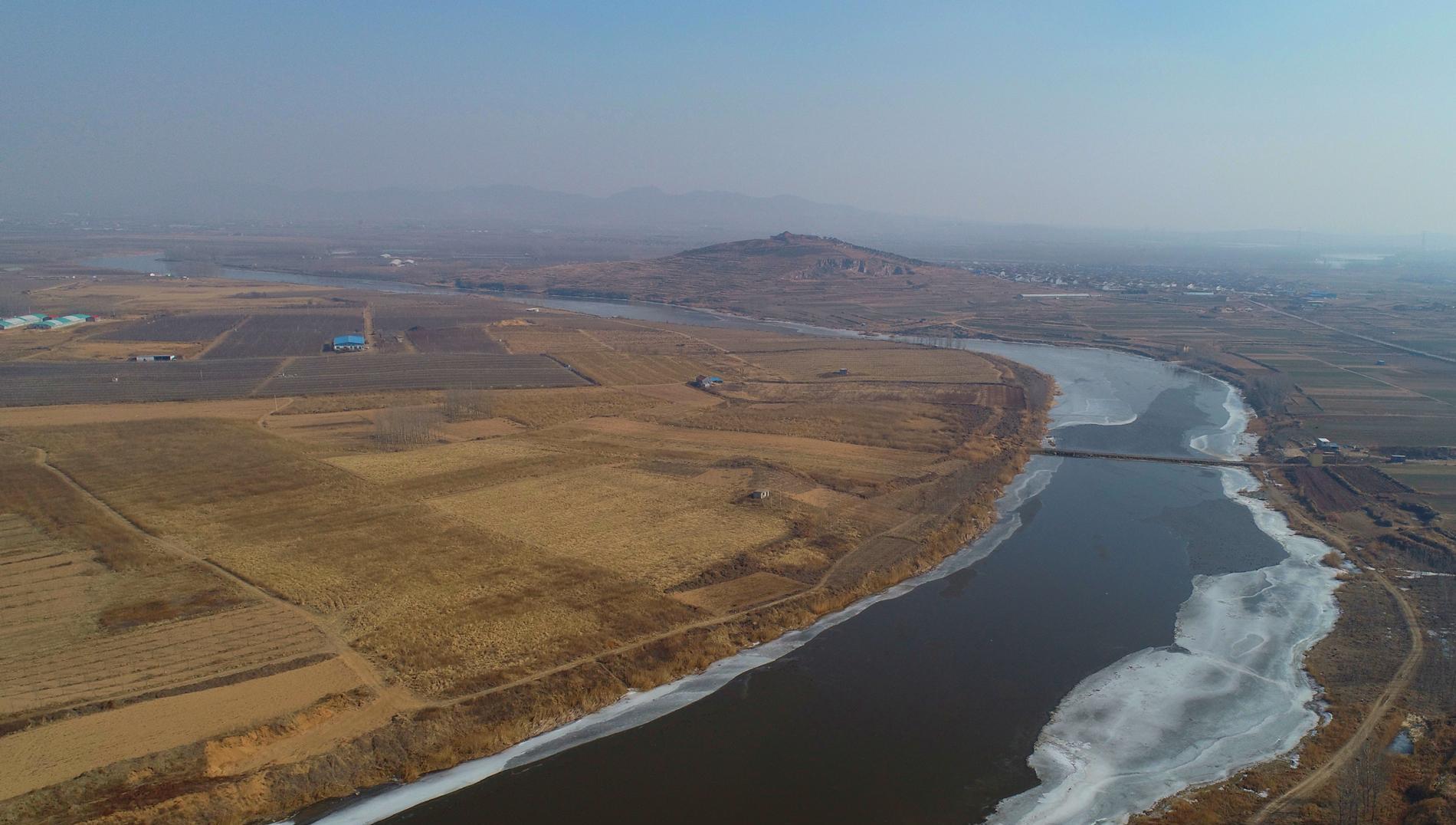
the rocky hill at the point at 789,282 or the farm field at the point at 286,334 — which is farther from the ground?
the rocky hill at the point at 789,282

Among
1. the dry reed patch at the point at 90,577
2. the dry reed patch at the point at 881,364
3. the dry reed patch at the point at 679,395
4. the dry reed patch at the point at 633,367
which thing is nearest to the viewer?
the dry reed patch at the point at 90,577

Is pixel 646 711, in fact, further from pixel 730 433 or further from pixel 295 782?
pixel 730 433

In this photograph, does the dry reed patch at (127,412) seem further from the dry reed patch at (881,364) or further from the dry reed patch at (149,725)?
the dry reed patch at (881,364)

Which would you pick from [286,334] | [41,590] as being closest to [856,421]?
[41,590]

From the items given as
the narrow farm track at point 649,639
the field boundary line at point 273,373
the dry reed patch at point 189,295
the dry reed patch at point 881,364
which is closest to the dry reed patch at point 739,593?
the narrow farm track at point 649,639

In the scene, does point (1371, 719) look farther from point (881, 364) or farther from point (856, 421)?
point (881, 364)

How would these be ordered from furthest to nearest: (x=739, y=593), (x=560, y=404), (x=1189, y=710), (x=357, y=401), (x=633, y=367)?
(x=633, y=367) → (x=560, y=404) → (x=357, y=401) → (x=739, y=593) → (x=1189, y=710)

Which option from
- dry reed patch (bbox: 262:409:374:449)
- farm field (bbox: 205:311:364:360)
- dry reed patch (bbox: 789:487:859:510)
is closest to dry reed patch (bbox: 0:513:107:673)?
dry reed patch (bbox: 262:409:374:449)

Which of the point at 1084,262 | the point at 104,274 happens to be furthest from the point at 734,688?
the point at 1084,262
